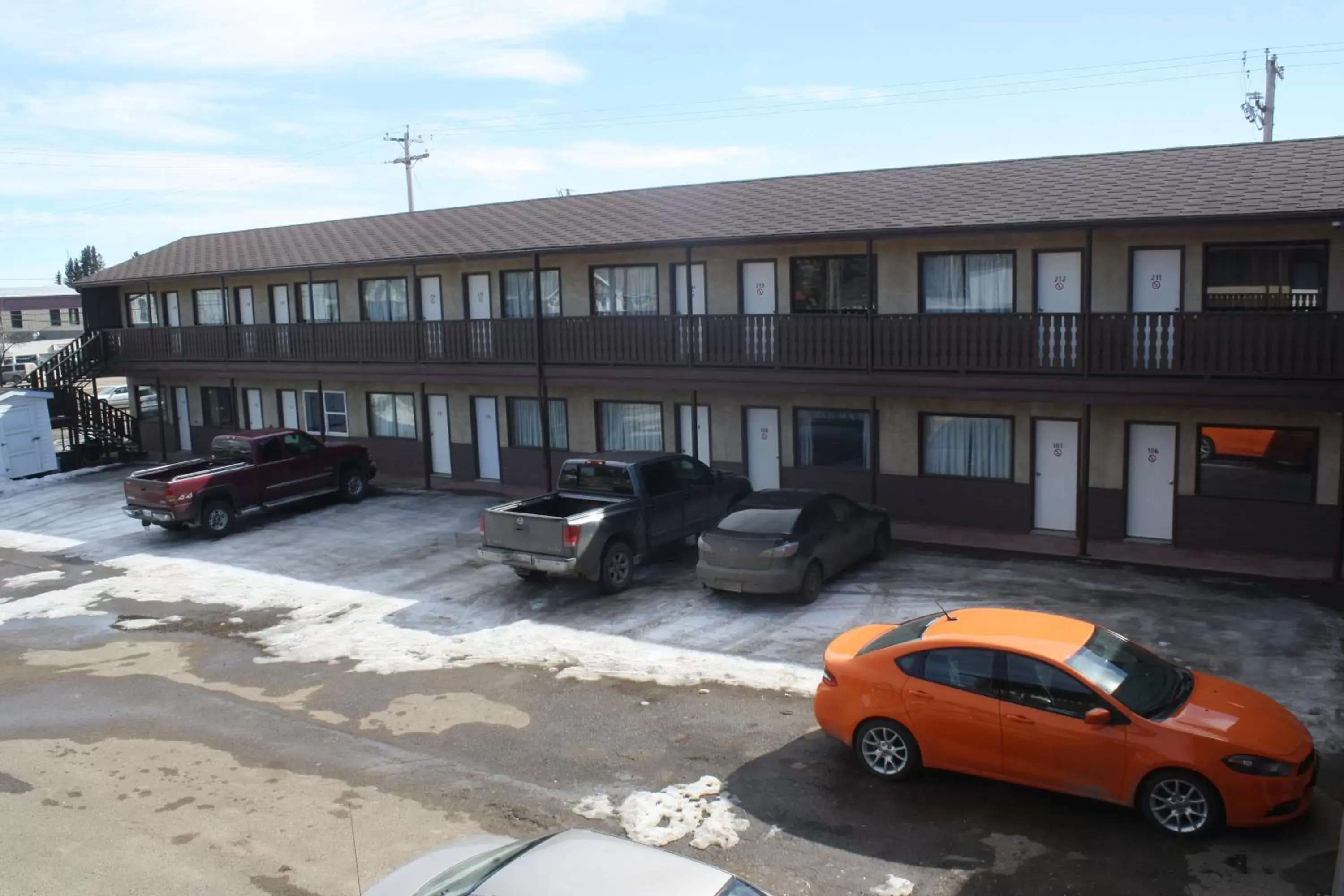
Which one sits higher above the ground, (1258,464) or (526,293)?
(526,293)

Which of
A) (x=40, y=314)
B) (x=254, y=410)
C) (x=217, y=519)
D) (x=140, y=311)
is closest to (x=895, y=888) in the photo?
(x=217, y=519)

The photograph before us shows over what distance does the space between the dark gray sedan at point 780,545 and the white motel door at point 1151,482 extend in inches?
190

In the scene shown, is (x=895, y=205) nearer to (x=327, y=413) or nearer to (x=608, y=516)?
(x=608, y=516)

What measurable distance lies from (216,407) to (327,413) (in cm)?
487

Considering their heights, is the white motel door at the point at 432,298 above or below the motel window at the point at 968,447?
above

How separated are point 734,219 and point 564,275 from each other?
4620 millimetres

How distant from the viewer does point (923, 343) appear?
1752 centimetres

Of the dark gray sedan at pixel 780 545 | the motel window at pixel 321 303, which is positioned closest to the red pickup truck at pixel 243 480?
the motel window at pixel 321 303

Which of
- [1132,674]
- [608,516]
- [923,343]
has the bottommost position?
[1132,674]

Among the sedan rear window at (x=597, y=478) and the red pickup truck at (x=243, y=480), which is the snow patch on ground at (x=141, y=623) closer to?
the red pickup truck at (x=243, y=480)

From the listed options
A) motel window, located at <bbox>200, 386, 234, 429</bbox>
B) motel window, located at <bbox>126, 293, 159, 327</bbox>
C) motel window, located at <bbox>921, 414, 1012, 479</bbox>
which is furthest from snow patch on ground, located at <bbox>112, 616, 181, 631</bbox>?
motel window, located at <bbox>126, 293, 159, 327</bbox>

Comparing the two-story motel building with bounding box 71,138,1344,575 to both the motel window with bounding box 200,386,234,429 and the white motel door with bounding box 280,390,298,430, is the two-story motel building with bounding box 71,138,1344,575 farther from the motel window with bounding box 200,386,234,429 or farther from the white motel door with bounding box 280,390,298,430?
the motel window with bounding box 200,386,234,429

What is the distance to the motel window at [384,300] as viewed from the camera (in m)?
26.2

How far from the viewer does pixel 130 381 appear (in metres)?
32.6
